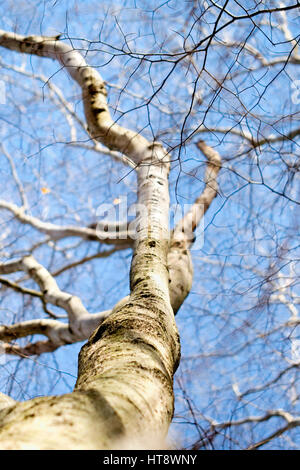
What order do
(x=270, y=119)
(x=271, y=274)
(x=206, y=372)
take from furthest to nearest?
(x=206, y=372) → (x=271, y=274) → (x=270, y=119)

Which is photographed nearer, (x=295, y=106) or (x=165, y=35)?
(x=165, y=35)

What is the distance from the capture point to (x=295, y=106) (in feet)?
8.25

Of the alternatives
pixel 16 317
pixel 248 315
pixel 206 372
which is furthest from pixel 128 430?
pixel 206 372

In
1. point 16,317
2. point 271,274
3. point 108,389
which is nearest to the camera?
point 108,389

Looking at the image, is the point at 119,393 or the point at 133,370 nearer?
the point at 119,393

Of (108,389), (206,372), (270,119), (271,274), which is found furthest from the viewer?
(206,372)

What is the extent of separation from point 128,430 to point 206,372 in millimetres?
3813

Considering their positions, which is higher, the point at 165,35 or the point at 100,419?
the point at 165,35
